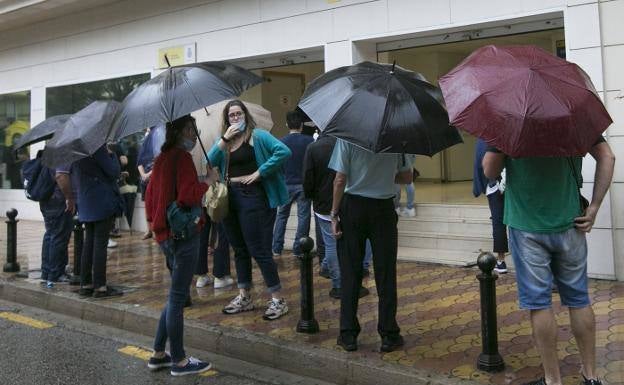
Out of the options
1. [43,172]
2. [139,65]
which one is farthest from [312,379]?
[139,65]

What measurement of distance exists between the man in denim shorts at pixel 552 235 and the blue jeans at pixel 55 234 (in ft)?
18.4

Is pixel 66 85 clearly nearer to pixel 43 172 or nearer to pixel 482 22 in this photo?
pixel 43 172

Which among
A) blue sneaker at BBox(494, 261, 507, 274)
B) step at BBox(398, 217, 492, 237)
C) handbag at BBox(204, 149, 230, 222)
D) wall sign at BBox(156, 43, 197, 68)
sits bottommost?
blue sneaker at BBox(494, 261, 507, 274)

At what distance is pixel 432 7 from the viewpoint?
785 cm

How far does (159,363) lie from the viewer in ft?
16.1

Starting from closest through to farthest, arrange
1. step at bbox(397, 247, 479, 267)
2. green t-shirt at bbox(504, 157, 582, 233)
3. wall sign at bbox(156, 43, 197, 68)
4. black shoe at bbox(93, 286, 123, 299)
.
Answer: green t-shirt at bbox(504, 157, 582, 233) < black shoe at bbox(93, 286, 123, 299) < step at bbox(397, 247, 479, 267) < wall sign at bbox(156, 43, 197, 68)

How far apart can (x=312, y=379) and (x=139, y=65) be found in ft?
27.9

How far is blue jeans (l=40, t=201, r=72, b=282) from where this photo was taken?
7.44 metres

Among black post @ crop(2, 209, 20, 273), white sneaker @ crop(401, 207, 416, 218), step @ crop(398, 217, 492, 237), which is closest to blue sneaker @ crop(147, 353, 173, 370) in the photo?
black post @ crop(2, 209, 20, 273)

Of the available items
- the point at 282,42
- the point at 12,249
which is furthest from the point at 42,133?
the point at 282,42

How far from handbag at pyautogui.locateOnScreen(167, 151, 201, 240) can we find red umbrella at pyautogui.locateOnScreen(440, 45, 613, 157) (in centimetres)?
213

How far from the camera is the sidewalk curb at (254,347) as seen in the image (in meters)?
4.34

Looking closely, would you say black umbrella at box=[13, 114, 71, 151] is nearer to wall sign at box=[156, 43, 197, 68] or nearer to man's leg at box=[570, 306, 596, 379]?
wall sign at box=[156, 43, 197, 68]

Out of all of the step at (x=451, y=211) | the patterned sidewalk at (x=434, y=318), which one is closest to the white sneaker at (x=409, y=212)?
the step at (x=451, y=211)
